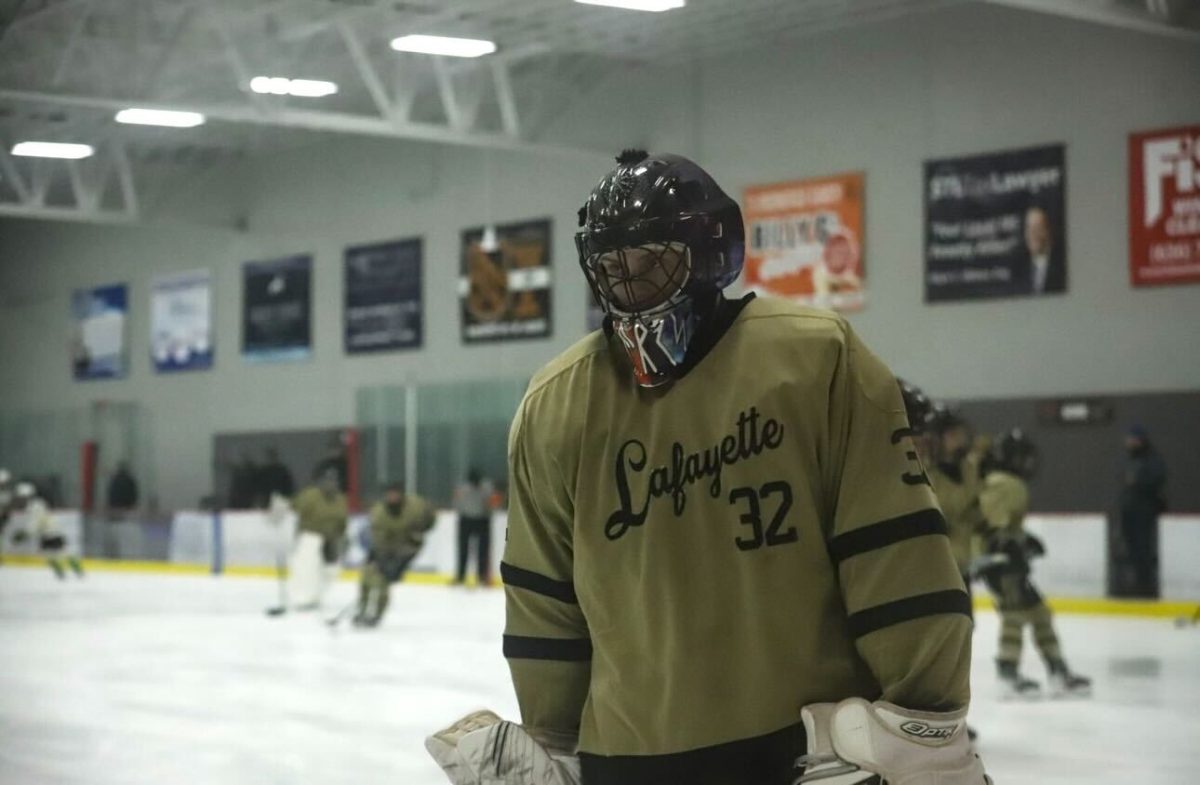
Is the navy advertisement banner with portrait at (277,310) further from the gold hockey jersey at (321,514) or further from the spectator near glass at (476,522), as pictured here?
the gold hockey jersey at (321,514)

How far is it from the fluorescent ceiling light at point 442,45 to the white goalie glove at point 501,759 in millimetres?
13337

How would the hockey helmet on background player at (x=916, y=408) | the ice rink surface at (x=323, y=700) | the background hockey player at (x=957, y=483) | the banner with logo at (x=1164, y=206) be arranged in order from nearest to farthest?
the hockey helmet on background player at (x=916, y=408) → the ice rink surface at (x=323, y=700) → the background hockey player at (x=957, y=483) → the banner with logo at (x=1164, y=206)

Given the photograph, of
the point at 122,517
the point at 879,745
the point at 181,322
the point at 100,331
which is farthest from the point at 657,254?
the point at 100,331

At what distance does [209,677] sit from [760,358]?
909cm

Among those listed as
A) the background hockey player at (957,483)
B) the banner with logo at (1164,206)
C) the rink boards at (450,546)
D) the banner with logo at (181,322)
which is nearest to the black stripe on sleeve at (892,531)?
the background hockey player at (957,483)

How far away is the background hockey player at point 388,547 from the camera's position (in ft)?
45.5

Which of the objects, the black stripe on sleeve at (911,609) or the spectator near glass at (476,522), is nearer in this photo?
the black stripe on sleeve at (911,609)

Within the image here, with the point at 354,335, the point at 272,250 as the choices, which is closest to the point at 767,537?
the point at 354,335

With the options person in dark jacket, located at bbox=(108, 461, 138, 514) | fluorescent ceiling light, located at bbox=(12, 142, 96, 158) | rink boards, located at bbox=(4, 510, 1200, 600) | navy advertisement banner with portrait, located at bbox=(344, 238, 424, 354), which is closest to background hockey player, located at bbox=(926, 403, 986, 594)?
rink boards, located at bbox=(4, 510, 1200, 600)

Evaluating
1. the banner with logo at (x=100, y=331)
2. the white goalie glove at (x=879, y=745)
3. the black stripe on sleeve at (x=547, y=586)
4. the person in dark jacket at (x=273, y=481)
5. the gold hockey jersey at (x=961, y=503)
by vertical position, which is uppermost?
the banner with logo at (x=100, y=331)

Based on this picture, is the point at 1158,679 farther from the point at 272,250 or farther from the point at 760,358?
the point at 272,250

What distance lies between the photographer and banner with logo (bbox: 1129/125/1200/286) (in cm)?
1512

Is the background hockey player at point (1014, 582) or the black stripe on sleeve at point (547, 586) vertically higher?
the black stripe on sleeve at point (547, 586)

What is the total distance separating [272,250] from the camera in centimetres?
2480
